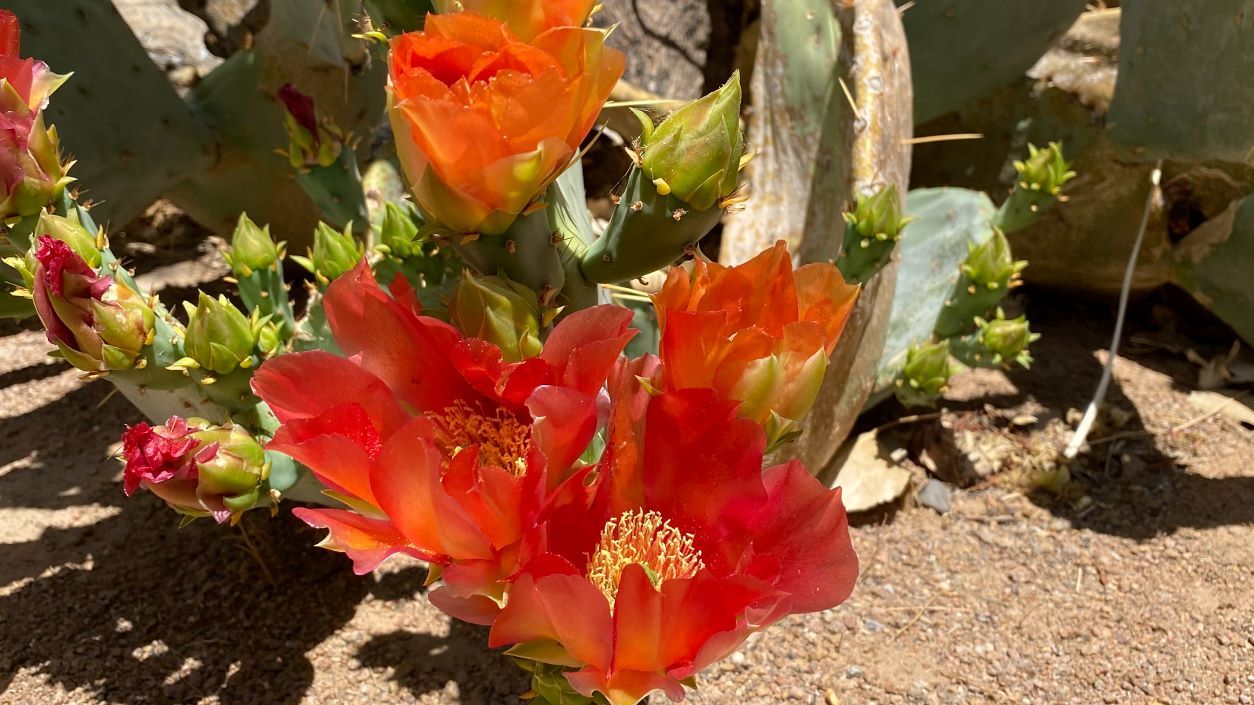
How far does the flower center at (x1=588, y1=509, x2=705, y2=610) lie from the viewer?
2.35 ft

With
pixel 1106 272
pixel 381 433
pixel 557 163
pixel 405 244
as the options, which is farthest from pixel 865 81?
pixel 1106 272

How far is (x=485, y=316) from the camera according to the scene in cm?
73

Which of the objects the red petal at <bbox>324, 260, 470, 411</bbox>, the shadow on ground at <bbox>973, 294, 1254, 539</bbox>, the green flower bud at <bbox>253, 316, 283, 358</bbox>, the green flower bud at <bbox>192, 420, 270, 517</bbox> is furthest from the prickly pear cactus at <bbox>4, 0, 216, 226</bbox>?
the shadow on ground at <bbox>973, 294, 1254, 539</bbox>

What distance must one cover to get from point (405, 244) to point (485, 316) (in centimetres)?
60

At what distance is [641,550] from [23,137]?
25.9 inches

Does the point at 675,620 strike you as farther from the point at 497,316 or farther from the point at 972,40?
the point at 972,40

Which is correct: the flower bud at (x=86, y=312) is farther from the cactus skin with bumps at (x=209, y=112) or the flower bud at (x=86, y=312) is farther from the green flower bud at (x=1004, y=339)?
the green flower bud at (x=1004, y=339)

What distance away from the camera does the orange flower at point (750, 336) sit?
0.69 meters

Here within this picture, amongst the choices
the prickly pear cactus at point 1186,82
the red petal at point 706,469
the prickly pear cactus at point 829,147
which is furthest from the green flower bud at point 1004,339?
the red petal at point 706,469

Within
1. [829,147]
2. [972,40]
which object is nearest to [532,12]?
[829,147]

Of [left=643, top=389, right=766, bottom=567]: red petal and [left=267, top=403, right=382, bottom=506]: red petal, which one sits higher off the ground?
[left=267, top=403, right=382, bottom=506]: red petal

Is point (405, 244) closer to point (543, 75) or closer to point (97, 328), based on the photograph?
point (97, 328)

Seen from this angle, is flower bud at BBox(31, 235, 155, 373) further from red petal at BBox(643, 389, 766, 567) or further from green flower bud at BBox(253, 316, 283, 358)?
red petal at BBox(643, 389, 766, 567)

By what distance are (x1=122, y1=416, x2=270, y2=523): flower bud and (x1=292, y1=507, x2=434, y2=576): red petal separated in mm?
194
